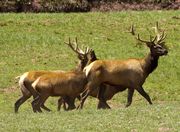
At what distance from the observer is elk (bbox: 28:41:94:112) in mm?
18250

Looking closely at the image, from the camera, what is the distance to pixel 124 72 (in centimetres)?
1977

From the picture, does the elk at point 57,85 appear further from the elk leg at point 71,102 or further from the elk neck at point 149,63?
the elk neck at point 149,63

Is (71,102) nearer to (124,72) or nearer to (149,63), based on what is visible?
(124,72)

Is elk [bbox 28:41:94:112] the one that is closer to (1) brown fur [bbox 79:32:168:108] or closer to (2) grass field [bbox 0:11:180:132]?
(1) brown fur [bbox 79:32:168:108]

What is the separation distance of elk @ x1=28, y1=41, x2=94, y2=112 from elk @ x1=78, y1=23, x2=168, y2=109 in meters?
0.41

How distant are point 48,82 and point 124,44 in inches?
412

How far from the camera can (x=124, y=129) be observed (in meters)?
13.7

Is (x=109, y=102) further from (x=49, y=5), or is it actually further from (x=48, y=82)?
(x=49, y=5)

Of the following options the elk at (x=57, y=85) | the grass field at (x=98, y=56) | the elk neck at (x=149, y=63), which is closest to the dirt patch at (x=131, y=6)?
the grass field at (x=98, y=56)

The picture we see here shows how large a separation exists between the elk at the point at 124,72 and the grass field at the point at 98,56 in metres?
0.85

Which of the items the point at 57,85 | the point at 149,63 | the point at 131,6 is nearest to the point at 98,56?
the point at 149,63

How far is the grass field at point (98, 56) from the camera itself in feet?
47.5

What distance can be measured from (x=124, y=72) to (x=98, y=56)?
7051 millimetres

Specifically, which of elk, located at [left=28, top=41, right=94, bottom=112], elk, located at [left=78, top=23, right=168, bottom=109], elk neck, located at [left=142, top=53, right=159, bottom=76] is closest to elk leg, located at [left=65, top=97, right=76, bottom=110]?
elk, located at [left=28, top=41, right=94, bottom=112]
